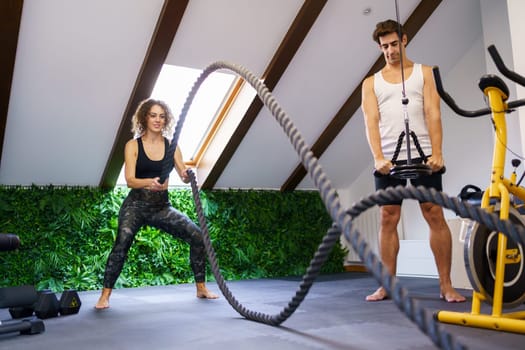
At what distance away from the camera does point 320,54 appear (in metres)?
4.21

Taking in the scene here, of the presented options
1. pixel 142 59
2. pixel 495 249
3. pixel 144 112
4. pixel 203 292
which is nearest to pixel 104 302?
pixel 203 292

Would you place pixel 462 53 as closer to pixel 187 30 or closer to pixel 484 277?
pixel 187 30

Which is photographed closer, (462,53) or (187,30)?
(187,30)

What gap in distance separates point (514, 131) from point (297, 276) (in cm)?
262

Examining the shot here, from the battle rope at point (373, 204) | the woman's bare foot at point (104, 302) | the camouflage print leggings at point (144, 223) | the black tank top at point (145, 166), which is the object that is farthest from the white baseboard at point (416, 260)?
the battle rope at point (373, 204)

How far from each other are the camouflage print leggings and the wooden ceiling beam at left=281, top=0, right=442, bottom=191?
2194mm

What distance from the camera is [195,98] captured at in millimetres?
4914

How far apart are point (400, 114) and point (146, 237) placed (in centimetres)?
283

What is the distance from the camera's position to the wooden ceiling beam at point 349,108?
419 centimetres

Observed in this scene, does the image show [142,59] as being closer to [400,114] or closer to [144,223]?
[144,223]

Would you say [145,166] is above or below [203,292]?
above

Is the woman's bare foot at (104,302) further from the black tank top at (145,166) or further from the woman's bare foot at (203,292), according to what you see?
the black tank top at (145,166)

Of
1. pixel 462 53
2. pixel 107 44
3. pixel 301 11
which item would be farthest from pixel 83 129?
pixel 462 53

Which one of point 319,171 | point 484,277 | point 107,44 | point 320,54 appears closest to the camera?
point 319,171
